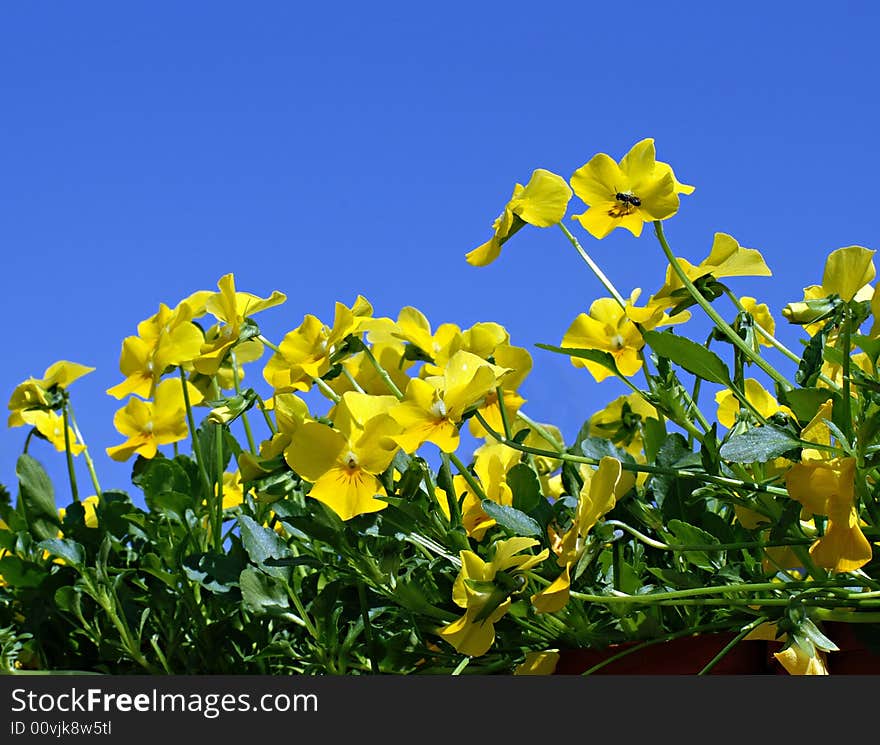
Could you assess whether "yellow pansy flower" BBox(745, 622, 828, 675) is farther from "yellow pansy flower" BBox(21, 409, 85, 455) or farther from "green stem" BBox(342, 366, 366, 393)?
"yellow pansy flower" BBox(21, 409, 85, 455)

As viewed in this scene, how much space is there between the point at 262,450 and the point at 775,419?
0.36m

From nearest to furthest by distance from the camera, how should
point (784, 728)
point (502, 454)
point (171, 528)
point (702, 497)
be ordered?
point (784, 728) < point (702, 497) < point (502, 454) < point (171, 528)

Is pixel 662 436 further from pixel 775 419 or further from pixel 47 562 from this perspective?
pixel 47 562

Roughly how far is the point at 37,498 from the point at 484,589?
0.60 meters

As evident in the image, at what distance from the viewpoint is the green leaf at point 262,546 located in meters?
0.81

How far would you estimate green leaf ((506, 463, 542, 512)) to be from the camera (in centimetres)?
73

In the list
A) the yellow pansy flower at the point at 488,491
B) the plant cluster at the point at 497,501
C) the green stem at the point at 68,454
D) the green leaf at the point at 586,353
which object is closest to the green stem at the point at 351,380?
the plant cluster at the point at 497,501

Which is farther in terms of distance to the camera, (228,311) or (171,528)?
(171,528)

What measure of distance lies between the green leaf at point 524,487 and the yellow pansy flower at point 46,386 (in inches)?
21.6

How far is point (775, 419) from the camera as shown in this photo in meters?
0.65

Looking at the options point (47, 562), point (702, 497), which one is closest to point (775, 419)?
point (702, 497)

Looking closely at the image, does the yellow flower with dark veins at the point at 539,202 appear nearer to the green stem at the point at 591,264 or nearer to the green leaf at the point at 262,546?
the green stem at the point at 591,264

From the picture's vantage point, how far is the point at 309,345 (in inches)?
33.3

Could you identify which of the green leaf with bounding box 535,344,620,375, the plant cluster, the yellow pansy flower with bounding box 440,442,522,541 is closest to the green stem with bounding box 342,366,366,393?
the plant cluster
